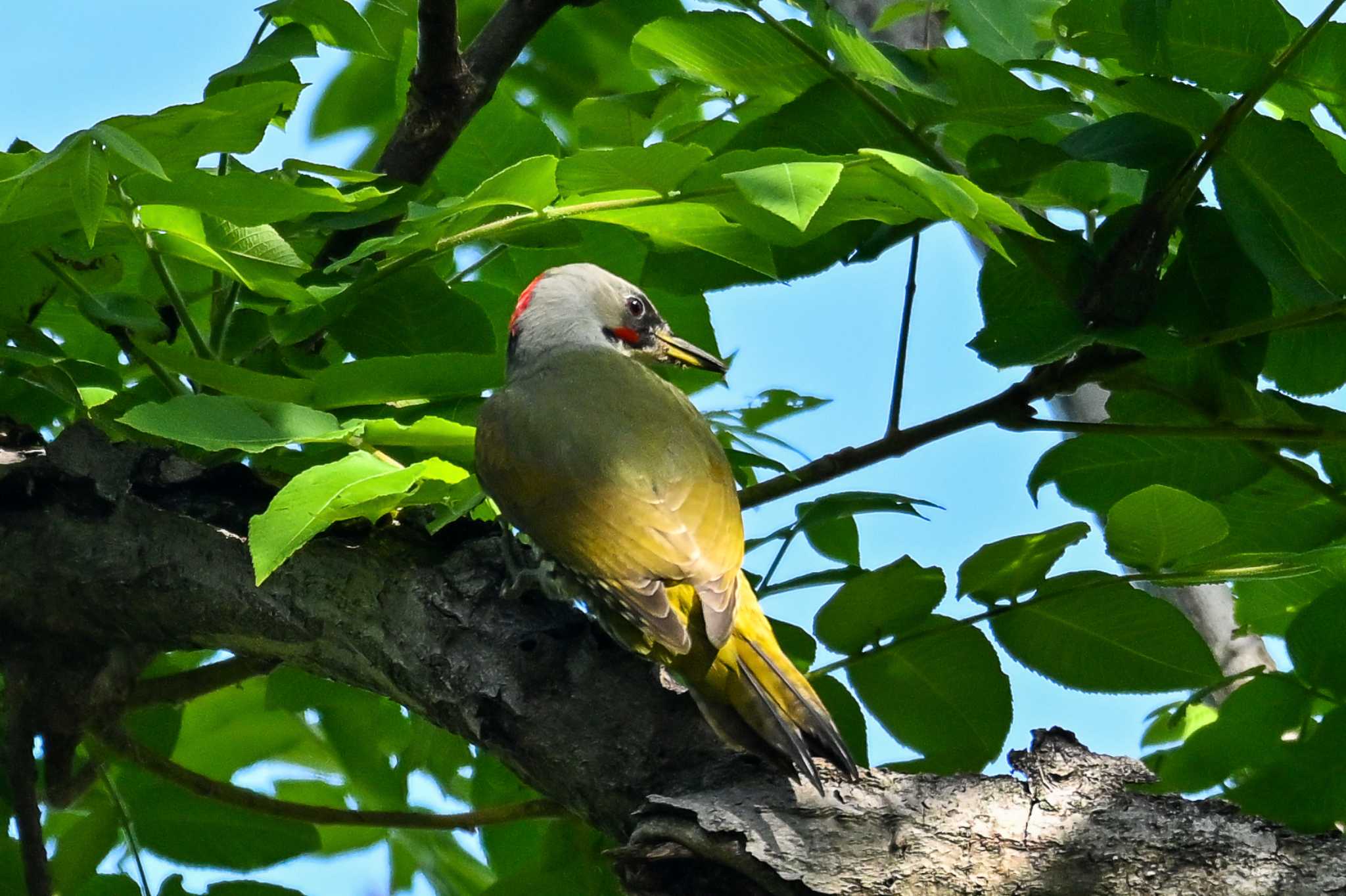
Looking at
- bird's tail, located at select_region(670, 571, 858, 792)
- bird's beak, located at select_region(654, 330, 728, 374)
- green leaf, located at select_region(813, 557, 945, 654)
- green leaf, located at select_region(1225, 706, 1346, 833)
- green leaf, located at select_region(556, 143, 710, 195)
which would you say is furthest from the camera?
bird's beak, located at select_region(654, 330, 728, 374)

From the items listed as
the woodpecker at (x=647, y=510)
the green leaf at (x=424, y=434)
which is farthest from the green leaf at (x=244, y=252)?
the woodpecker at (x=647, y=510)

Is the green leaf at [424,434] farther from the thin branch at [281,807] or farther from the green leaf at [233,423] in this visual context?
the thin branch at [281,807]

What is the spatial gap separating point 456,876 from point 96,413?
1179mm

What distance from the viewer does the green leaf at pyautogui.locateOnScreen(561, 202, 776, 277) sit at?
78.6 inches

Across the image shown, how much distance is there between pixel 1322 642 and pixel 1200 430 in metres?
0.35

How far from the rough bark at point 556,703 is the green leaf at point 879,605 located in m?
0.33

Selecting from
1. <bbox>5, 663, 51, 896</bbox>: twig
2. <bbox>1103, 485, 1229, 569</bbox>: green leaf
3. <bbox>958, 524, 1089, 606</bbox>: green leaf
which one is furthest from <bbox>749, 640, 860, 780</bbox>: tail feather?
<bbox>5, 663, 51, 896</bbox>: twig

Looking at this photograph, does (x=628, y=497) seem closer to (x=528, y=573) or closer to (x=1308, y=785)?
(x=528, y=573)

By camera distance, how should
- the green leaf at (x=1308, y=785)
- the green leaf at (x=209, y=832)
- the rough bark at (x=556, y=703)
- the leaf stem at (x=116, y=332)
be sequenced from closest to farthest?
the rough bark at (x=556, y=703) < the green leaf at (x=1308, y=785) < the leaf stem at (x=116, y=332) < the green leaf at (x=209, y=832)

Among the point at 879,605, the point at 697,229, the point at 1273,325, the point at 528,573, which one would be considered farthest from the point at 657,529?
the point at 1273,325

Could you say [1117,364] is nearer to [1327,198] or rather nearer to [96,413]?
[1327,198]

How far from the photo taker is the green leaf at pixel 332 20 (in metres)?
2.37

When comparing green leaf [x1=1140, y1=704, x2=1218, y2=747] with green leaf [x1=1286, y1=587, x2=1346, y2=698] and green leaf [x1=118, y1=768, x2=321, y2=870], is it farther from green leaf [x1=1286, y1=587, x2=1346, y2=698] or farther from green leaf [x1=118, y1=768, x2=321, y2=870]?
green leaf [x1=118, y1=768, x2=321, y2=870]

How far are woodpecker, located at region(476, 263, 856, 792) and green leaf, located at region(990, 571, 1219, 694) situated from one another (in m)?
0.35
